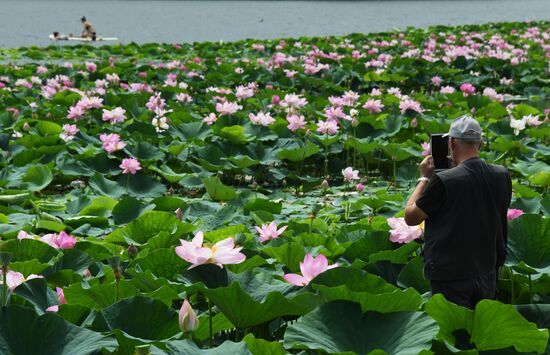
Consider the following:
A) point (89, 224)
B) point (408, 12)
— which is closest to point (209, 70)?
point (89, 224)

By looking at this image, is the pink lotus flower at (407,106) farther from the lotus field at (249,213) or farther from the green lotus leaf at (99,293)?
the green lotus leaf at (99,293)

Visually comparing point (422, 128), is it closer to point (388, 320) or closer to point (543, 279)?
point (543, 279)

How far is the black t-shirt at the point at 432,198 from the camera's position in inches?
87.1

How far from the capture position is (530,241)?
2.52 meters

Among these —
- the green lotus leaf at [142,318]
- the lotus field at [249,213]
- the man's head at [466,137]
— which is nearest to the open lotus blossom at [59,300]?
the lotus field at [249,213]

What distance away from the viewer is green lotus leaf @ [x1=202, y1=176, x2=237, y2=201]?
410cm

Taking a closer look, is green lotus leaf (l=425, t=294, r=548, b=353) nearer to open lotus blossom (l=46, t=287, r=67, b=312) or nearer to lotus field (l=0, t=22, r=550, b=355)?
lotus field (l=0, t=22, r=550, b=355)

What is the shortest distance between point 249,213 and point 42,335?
200 cm

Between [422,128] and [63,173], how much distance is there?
8.38 ft

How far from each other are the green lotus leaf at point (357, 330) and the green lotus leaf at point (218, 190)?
2.26 m

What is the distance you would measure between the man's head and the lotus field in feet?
1.20

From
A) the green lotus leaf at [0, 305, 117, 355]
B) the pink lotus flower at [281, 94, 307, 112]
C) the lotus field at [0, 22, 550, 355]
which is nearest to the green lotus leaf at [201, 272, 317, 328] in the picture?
the lotus field at [0, 22, 550, 355]

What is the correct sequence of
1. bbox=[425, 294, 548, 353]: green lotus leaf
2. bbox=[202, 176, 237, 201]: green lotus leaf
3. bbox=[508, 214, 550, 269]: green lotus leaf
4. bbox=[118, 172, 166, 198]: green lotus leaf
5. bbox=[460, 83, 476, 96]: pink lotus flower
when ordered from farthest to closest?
1. bbox=[460, 83, 476, 96]: pink lotus flower
2. bbox=[118, 172, 166, 198]: green lotus leaf
3. bbox=[202, 176, 237, 201]: green lotus leaf
4. bbox=[508, 214, 550, 269]: green lotus leaf
5. bbox=[425, 294, 548, 353]: green lotus leaf

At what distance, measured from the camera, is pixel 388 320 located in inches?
72.2
